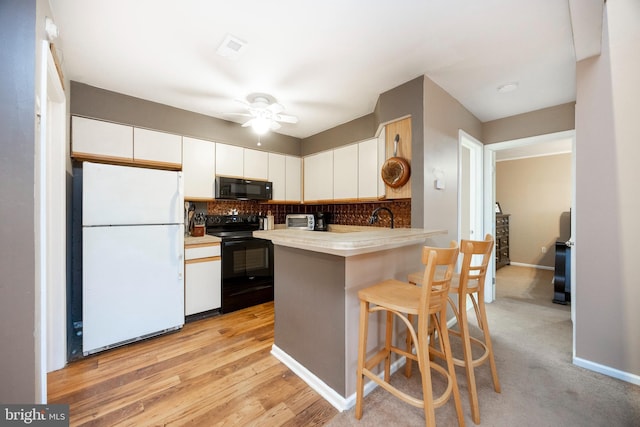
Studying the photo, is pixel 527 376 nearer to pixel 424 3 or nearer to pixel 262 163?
pixel 424 3

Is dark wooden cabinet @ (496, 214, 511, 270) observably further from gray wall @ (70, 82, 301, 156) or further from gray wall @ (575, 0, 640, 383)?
gray wall @ (70, 82, 301, 156)

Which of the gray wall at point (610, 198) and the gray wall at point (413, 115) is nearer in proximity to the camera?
the gray wall at point (610, 198)

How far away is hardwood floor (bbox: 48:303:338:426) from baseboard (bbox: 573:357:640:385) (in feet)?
6.58

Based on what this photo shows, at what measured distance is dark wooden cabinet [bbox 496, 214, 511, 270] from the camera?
5.02 meters

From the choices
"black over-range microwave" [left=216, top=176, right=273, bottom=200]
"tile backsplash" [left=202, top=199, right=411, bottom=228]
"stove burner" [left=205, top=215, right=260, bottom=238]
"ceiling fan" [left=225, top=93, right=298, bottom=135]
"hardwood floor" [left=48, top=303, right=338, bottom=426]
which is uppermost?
"ceiling fan" [left=225, top=93, right=298, bottom=135]

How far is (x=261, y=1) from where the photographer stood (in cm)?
147

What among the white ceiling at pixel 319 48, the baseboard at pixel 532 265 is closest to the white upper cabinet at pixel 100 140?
the white ceiling at pixel 319 48

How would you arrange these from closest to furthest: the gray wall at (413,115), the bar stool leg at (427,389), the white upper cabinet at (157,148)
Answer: the bar stool leg at (427,389) → the gray wall at (413,115) → the white upper cabinet at (157,148)

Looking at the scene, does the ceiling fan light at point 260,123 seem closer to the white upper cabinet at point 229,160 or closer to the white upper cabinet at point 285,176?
the white upper cabinet at point 229,160

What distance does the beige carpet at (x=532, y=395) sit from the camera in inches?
57.1

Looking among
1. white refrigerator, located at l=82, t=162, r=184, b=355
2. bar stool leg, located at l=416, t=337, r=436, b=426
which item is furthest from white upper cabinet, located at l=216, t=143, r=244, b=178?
bar stool leg, located at l=416, t=337, r=436, b=426

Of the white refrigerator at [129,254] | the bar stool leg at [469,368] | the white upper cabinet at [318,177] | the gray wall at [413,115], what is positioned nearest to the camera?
the bar stool leg at [469,368]

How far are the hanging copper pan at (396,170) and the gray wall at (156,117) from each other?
195 centimetres

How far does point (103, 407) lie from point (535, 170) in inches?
297
